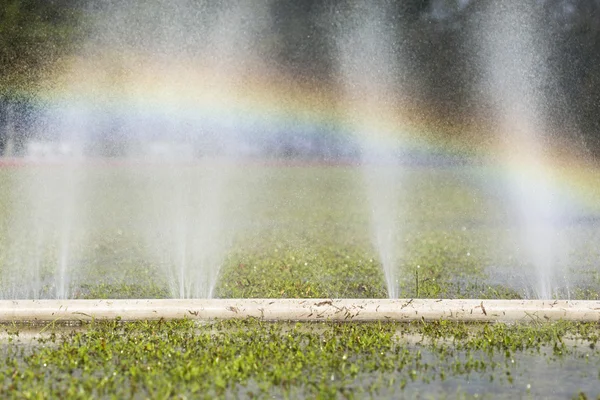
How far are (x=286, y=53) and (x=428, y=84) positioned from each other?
4.92 metres

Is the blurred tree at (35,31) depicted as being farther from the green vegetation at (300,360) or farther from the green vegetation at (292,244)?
the green vegetation at (300,360)

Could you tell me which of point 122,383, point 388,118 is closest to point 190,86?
point 388,118

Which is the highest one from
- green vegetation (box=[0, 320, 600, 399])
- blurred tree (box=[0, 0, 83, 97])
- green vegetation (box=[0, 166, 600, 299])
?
blurred tree (box=[0, 0, 83, 97])

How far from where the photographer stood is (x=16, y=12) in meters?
23.9

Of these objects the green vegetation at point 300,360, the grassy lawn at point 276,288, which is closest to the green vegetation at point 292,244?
the grassy lawn at point 276,288

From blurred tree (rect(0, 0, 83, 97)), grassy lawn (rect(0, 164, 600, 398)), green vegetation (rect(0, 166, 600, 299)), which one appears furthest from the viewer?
blurred tree (rect(0, 0, 83, 97))

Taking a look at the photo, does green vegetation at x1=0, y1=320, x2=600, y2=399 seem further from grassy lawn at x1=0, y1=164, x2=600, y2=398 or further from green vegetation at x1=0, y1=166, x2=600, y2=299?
green vegetation at x1=0, y1=166, x2=600, y2=299

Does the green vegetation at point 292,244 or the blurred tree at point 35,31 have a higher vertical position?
the blurred tree at point 35,31

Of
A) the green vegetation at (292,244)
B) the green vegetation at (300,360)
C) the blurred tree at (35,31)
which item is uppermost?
the blurred tree at (35,31)

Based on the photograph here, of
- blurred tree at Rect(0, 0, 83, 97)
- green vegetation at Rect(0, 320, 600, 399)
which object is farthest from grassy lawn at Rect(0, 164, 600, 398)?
blurred tree at Rect(0, 0, 83, 97)

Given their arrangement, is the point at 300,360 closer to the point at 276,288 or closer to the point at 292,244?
the point at 276,288

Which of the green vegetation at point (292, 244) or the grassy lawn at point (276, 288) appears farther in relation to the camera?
the green vegetation at point (292, 244)

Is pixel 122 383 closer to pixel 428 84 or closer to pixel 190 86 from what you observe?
pixel 190 86

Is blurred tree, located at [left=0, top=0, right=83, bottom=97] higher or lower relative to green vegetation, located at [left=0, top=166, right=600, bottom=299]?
higher
